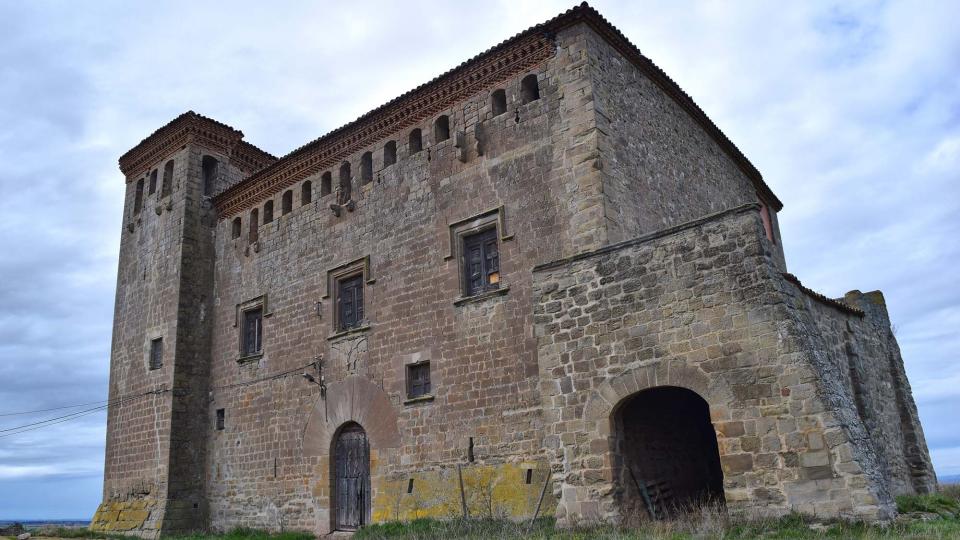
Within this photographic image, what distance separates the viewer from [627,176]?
45.0 feet

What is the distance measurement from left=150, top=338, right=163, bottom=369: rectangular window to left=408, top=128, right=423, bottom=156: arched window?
935cm

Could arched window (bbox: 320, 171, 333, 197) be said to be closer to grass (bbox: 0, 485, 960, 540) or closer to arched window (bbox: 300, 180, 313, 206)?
arched window (bbox: 300, 180, 313, 206)

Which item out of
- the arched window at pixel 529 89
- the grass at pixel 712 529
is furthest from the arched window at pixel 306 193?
the grass at pixel 712 529

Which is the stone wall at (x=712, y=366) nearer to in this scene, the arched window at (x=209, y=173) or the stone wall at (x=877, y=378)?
the stone wall at (x=877, y=378)

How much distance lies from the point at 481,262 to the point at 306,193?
20.4 ft

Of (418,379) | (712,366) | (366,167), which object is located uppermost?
Answer: (366,167)

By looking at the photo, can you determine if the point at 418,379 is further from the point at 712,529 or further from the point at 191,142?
the point at 191,142

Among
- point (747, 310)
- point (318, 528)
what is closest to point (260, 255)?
point (318, 528)

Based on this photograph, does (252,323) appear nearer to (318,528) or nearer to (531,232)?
(318,528)

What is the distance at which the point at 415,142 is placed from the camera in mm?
16109

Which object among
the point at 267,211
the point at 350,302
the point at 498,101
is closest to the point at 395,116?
the point at 498,101

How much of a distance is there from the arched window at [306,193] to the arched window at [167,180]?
5.43 metres

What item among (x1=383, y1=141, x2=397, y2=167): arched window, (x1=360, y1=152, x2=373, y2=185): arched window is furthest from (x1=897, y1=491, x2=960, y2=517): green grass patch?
(x1=360, y1=152, x2=373, y2=185): arched window

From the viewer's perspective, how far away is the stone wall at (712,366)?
28.0ft
